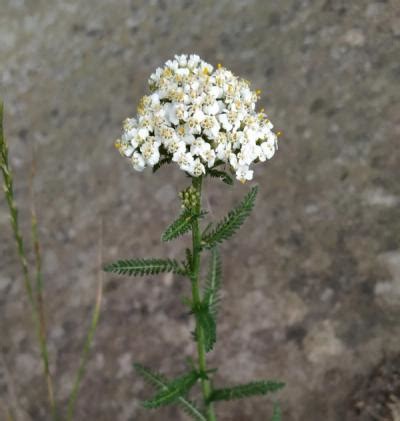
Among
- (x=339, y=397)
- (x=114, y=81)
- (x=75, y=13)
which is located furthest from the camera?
→ (x=75, y=13)

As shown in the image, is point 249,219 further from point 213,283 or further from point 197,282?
point 197,282

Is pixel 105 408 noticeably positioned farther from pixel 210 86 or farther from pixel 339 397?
pixel 210 86

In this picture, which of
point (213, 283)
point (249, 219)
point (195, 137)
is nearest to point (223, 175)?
point (195, 137)

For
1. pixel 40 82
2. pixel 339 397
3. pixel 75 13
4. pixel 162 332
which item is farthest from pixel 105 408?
pixel 75 13

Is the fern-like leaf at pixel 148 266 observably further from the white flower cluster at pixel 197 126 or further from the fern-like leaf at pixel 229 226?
the white flower cluster at pixel 197 126

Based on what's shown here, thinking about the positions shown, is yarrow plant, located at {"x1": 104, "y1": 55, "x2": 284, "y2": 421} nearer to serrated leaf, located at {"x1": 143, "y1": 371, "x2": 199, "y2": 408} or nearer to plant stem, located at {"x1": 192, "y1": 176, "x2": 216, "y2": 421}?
plant stem, located at {"x1": 192, "y1": 176, "x2": 216, "y2": 421}

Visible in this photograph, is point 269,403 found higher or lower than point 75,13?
lower

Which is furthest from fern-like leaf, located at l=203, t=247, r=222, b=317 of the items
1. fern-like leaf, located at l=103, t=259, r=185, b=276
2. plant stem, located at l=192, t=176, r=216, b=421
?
fern-like leaf, located at l=103, t=259, r=185, b=276
